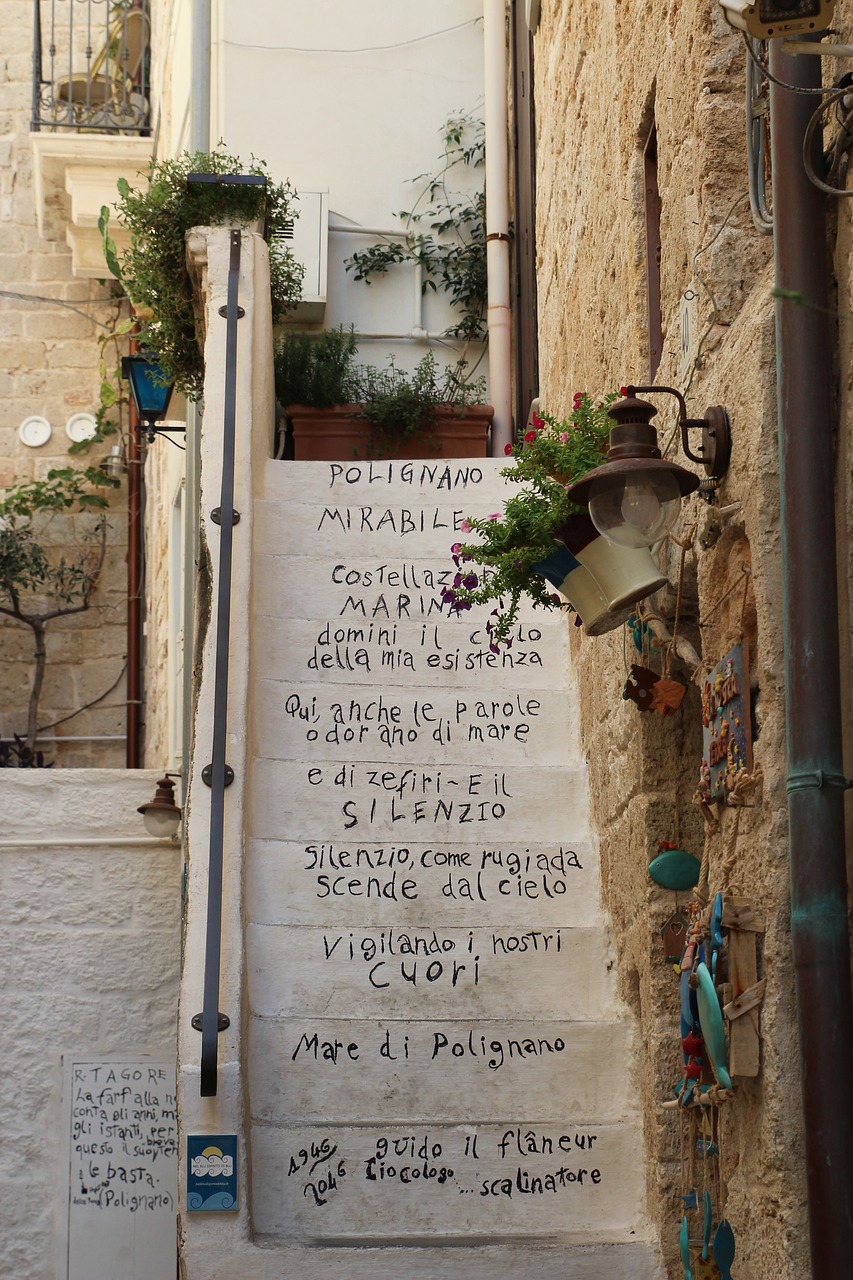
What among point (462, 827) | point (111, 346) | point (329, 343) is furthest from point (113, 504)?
point (462, 827)

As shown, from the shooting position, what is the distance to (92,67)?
10.5 m

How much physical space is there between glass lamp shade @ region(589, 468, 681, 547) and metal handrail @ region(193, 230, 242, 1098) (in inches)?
61.0

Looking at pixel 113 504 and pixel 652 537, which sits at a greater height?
pixel 113 504

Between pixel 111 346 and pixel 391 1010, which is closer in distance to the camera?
pixel 391 1010

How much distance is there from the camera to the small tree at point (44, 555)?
32.1 feet

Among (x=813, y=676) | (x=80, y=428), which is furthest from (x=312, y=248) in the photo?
(x=813, y=676)

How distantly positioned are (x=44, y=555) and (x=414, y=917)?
6117mm

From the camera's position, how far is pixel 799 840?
8.73 feet

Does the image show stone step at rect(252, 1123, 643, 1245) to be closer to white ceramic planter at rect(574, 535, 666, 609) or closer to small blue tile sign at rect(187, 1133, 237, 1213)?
small blue tile sign at rect(187, 1133, 237, 1213)

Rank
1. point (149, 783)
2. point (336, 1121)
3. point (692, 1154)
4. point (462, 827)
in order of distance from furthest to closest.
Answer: point (149, 783), point (462, 827), point (336, 1121), point (692, 1154)

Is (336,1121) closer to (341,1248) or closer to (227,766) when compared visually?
(341,1248)

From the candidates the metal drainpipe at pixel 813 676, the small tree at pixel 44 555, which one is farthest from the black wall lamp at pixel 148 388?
the metal drainpipe at pixel 813 676

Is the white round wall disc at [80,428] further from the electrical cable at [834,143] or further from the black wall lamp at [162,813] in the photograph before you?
the electrical cable at [834,143]

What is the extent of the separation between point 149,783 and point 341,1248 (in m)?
3.11
